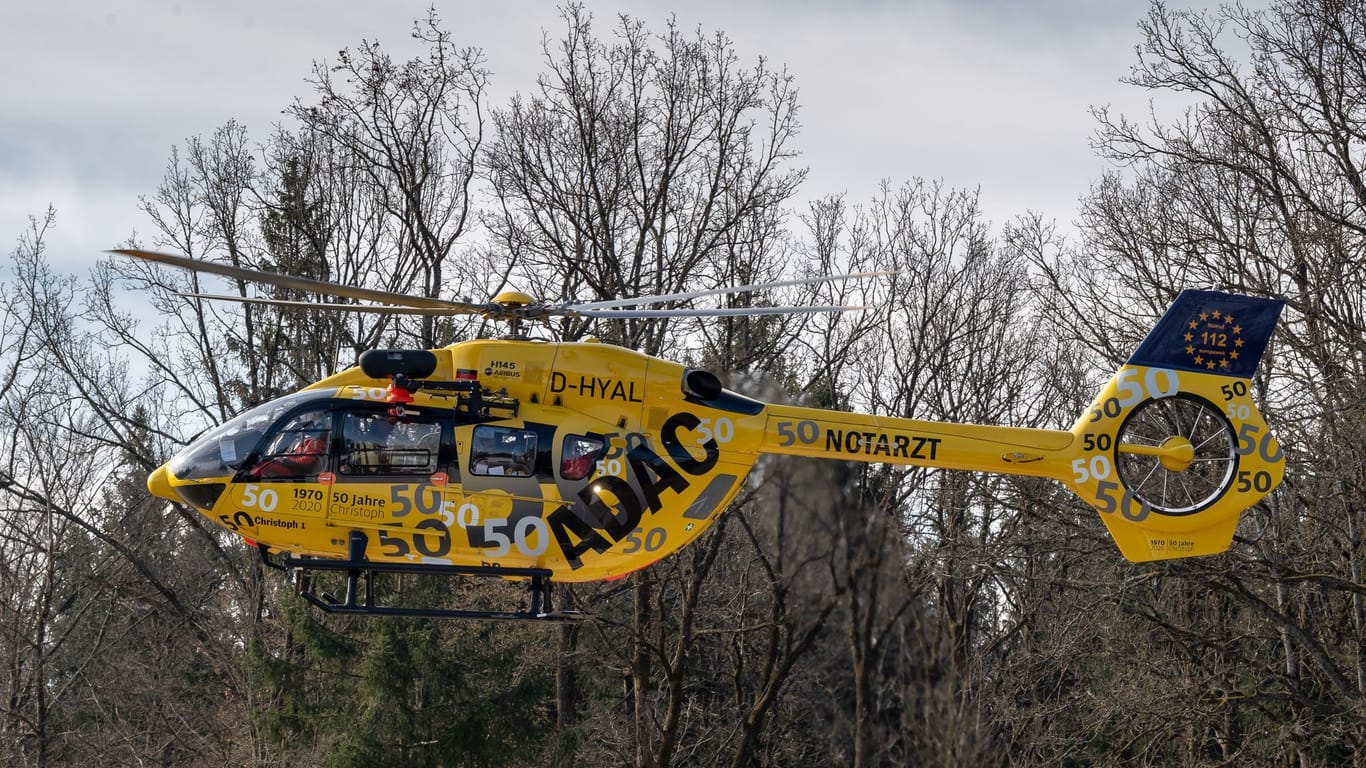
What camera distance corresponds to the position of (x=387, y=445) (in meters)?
12.3

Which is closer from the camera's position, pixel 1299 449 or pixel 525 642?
pixel 1299 449

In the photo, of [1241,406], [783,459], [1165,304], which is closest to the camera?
[783,459]

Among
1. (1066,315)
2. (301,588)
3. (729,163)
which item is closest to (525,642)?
(729,163)

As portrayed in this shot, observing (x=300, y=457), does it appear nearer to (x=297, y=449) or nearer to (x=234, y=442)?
(x=297, y=449)

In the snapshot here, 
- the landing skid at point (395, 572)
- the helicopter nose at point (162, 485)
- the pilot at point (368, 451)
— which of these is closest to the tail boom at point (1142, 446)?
the landing skid at point (395, 572)

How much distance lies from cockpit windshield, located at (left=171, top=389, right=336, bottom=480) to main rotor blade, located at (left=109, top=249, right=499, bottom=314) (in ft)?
3.38

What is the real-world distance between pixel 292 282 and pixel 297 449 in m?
1.71

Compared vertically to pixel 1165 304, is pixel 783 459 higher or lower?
lower

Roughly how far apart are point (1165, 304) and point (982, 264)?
8126 millimetres

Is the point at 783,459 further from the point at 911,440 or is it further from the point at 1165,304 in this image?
the point at 1165,304

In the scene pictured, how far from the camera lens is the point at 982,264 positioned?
3108 cm

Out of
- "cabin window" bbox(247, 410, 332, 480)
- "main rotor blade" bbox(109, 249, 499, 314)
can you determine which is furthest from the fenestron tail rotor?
"cabin window" bbox(247, 410, 332, 480)

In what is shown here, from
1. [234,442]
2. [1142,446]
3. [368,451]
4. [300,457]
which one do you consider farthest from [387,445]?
[1142,446]

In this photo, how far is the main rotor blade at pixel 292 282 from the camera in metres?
10.7
